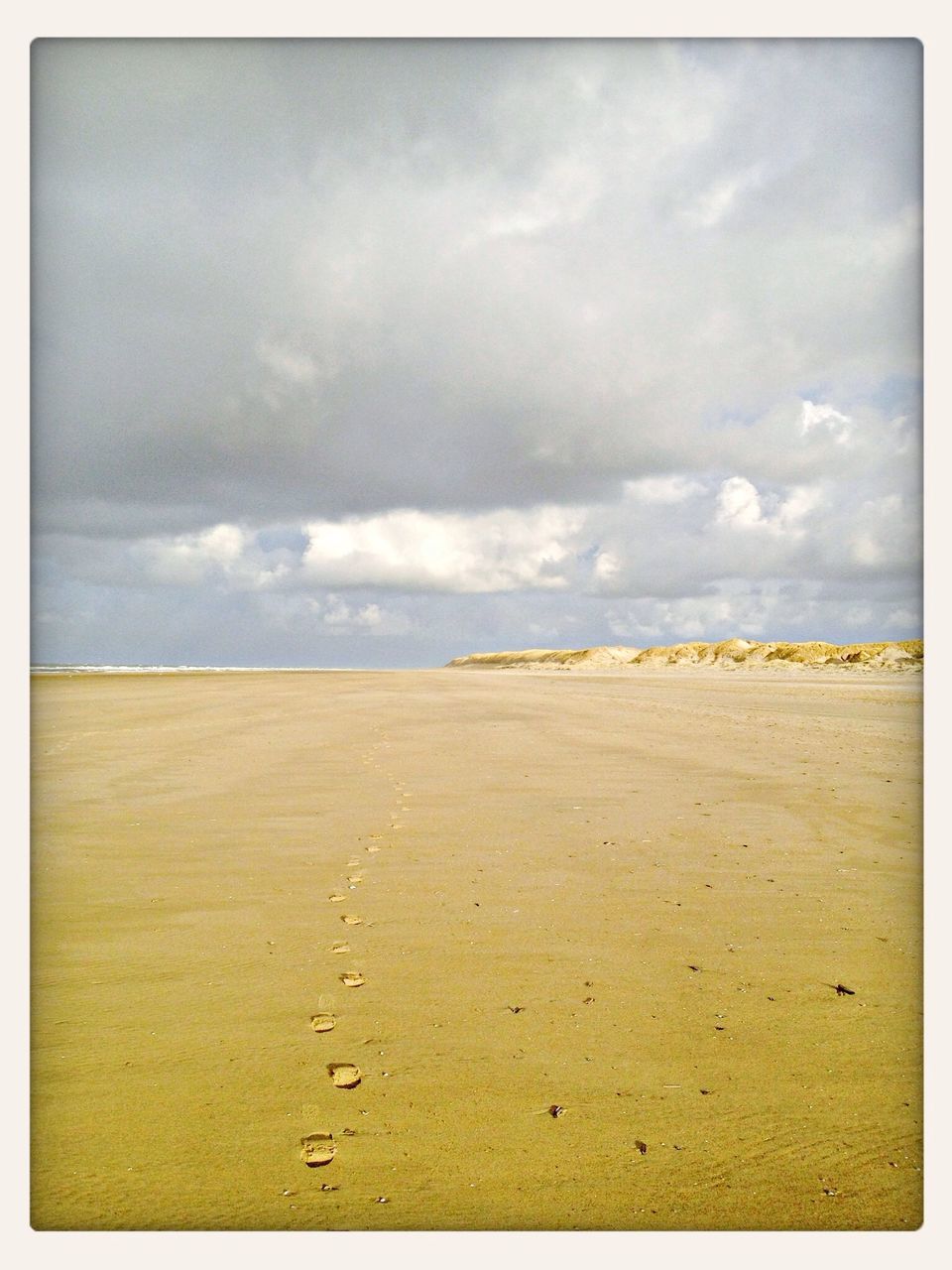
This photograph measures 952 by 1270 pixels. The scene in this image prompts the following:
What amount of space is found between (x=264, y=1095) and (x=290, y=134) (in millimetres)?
5967

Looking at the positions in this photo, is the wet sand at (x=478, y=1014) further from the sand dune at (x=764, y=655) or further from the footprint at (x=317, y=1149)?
the sand dune at (x=764, y=655)

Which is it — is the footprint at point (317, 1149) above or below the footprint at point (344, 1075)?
below

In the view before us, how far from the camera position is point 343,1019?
3619 mm

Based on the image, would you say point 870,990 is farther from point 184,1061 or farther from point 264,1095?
point 184,1061

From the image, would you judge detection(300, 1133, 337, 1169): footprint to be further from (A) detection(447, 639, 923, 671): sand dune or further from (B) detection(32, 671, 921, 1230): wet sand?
(A) detection(447, 639, 923, 671): sand dune

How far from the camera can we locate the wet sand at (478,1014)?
2.82 metres

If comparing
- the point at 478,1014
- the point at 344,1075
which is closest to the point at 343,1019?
the point at 344,1075

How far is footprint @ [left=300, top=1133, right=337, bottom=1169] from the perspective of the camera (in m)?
2.80

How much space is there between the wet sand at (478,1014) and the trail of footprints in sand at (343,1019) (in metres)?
0.02

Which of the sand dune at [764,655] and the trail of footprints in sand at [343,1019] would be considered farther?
the sand dune at [764,655]

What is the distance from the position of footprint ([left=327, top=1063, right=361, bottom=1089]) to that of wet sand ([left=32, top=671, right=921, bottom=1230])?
0.07ft

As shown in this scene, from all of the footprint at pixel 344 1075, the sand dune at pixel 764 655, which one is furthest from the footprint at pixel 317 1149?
the sand dune at pixel 764 655

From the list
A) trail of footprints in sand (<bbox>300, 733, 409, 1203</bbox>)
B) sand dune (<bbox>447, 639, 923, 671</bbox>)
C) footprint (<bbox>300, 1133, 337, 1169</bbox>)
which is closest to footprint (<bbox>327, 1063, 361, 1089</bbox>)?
trail of footprints in sand (<bbox>300, 733, 409, 1203</bbox>)

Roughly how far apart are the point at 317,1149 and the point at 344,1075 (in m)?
0.36
